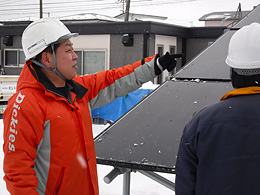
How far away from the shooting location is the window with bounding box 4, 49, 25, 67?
19562 millimetres

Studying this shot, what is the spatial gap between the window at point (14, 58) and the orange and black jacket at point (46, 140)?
58.5 feet

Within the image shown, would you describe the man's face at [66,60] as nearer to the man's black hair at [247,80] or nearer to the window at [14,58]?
the man's black hair at [247,80]

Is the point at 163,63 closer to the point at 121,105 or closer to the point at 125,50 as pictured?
the point at 121,105

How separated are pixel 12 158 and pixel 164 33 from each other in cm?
1493

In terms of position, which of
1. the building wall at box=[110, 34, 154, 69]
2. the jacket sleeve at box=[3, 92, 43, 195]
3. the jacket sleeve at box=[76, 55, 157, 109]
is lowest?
the building wall at box=[110, 34, 154, 69]

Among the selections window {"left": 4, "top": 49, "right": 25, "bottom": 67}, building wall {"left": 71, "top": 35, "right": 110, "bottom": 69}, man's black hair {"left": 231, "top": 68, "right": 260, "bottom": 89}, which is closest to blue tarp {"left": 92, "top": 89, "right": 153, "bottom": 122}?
building wall {"left": 71, "top": 35, "right": 110, "bottom": 69}

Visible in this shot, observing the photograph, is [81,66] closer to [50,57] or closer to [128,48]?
[128,48]

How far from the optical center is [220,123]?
1.61 metres

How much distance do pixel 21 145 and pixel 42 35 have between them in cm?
68

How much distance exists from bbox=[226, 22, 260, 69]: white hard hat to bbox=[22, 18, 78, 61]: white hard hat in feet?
3.62

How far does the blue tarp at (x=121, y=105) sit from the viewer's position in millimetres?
10203

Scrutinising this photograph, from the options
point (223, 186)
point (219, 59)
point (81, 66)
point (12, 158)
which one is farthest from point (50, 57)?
point (81, 66)

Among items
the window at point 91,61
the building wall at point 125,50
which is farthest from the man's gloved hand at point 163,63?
the window at point 91,61

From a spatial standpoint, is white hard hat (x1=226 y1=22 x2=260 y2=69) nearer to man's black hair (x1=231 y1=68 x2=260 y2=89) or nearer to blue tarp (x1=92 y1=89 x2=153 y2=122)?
man's black hair (x1=231 y1=68 x2=260 y2=89)
